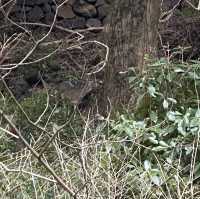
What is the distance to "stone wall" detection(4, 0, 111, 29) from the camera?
970cm

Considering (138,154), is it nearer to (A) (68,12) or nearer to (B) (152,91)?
(B) (152,91)

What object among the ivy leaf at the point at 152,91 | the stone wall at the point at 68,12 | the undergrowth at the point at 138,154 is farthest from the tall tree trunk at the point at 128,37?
the stone wall at the point at 68,12

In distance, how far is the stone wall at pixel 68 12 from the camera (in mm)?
9703

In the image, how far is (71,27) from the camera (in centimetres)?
966

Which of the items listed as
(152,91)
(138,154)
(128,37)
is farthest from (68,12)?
(138,154)

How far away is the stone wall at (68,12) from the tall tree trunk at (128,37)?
433cm

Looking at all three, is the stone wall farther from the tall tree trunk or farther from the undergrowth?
the undergrowth

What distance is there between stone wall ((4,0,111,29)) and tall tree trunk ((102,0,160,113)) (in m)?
4.33

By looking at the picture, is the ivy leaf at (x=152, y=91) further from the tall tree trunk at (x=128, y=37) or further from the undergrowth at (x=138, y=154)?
the tall tree trunk at (x=128, y=37)

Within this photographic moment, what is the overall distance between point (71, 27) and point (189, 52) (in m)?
2.83

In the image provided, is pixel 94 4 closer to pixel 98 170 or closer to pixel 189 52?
pixel 189 52

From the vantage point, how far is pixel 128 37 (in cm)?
534

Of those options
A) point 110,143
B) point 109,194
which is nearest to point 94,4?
point 110,143

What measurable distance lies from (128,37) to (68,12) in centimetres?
458
